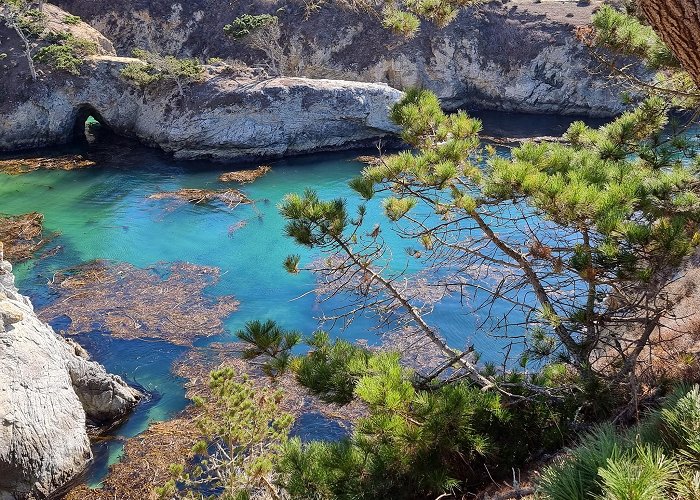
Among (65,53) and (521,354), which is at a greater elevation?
(65,53)

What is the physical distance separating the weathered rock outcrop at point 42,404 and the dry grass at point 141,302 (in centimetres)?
210

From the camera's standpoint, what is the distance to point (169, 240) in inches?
562

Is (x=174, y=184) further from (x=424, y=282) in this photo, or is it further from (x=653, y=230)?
(x=653, y=230)

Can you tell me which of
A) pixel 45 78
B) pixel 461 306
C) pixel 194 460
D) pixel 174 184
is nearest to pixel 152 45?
pixel 45 78

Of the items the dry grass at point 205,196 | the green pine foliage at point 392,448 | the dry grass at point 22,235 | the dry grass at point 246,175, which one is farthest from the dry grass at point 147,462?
the dry grass at point 246,175

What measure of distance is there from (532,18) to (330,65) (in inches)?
413

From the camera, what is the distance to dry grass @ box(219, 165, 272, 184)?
735 inches

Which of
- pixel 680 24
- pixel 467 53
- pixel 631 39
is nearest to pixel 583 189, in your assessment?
pixel 680 24

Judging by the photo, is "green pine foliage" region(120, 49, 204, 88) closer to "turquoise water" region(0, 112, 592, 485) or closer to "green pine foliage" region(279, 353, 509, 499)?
"turquoise water" region(0, 112, 592, 485)

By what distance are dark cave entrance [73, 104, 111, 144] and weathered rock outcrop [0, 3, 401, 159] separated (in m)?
0.33

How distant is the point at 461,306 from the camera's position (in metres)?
10.6

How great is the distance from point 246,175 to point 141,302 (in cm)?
878

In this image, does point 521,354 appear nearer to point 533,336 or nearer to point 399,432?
point 533,336

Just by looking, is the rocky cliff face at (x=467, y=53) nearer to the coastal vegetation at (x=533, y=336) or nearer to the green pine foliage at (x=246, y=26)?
the green pine foliage at (x=246, y=26)
